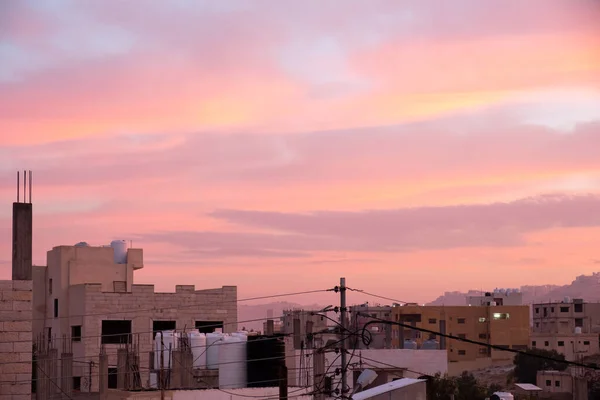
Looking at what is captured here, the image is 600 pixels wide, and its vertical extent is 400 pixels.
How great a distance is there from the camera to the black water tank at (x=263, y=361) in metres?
36.7

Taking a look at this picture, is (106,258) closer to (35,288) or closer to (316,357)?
(35,288)

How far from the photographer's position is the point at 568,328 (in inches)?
5768

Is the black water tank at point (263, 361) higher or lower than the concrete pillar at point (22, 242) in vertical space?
lower

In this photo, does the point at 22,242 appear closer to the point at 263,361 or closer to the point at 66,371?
the point at 263,361

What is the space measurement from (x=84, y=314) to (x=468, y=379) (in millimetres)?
45879

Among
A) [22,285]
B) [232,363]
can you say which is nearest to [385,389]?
[232,363]

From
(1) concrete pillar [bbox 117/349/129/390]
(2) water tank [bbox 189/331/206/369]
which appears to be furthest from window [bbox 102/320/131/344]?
(2) water tank [bbox 189/331/206/369]

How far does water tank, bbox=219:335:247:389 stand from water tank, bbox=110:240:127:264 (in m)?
36.0

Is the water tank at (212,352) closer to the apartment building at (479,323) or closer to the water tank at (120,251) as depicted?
the water tank at (120,251)

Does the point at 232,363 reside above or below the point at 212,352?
below

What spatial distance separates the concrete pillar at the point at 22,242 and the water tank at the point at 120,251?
4761cm

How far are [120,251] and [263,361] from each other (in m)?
37.7

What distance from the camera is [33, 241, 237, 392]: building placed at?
63.6 m

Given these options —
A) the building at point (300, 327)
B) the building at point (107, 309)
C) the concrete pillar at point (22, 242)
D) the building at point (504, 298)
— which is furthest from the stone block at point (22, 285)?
the building at point (504, 298)
